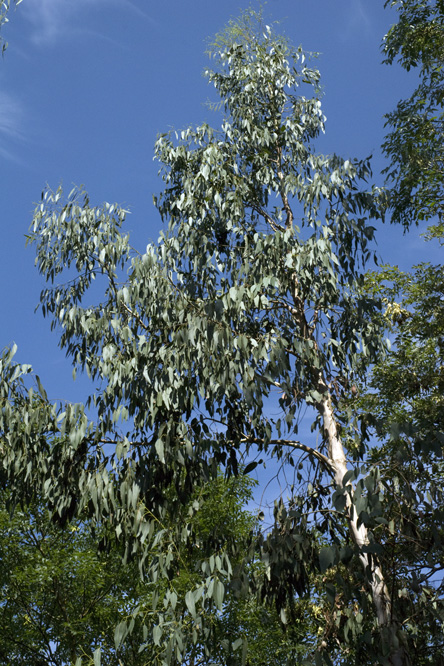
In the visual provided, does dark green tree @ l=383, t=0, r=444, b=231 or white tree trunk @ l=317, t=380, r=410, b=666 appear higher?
dark green tree @ l=383, t=0, r=444, b=231

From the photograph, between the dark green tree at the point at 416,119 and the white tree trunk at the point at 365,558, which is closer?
the white tree trunk at the point at 365,558

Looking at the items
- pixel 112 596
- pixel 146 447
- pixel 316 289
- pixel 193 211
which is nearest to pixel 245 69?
pixel 193 211

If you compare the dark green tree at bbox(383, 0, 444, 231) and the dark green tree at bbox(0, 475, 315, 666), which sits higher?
the dark green tree at bbox(383, 0, 444, 231)

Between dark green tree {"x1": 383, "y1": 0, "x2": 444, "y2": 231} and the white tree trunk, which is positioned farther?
Answer: dark green tree {"x1": 383, "y1": 0, "x2": 444, "y2": 231}

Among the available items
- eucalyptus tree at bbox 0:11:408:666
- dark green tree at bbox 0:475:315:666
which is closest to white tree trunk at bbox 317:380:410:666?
eucalyptus tree at bbox 0:11:408:666

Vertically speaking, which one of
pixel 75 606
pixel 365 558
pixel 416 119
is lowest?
pixel 365 558

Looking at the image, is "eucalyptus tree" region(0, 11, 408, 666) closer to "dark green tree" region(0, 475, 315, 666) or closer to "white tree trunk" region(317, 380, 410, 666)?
"white tree trunk" region(317, 380, 410, 666)

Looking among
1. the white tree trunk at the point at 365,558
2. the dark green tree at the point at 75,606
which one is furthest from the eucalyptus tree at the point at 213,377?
the dark green tree at the point at 75,606

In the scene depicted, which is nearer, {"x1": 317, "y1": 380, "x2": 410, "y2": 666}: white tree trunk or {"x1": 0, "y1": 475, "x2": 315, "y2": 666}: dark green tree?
{"x1": 317, "y1": 380, "x2": 410, "y2": 666}: white tree trunk

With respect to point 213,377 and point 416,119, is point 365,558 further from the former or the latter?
point 416,119

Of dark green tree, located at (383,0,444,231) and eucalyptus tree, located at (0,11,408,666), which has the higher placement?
dark green tree, located at (383,0,444,231)

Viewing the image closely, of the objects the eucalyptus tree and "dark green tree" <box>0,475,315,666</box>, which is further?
"dark green tree" <box>0,475,315,666</box>

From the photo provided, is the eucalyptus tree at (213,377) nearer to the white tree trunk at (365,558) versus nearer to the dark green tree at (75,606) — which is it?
the white tree trunk at (365,558)

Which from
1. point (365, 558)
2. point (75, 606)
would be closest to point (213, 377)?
point (365, 558)
